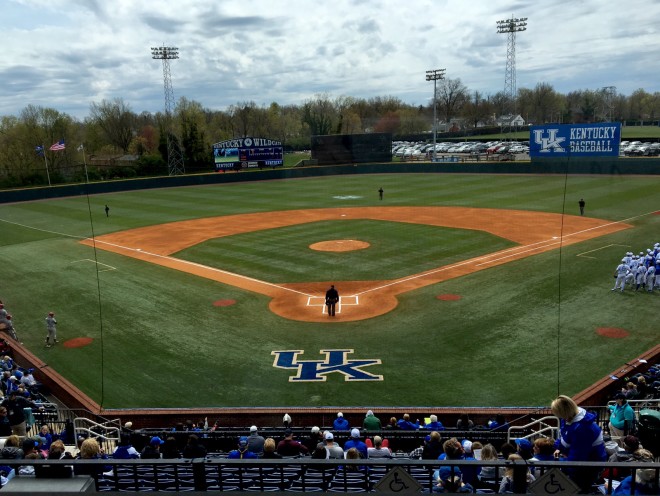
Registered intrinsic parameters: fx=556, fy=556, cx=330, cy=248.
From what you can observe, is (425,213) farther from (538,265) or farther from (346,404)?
(346,404)

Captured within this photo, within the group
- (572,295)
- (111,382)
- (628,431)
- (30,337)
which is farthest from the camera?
(572,295)

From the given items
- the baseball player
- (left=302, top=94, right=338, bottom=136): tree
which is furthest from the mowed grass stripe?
(left=302, top=94, right=338, bottom=136): tree

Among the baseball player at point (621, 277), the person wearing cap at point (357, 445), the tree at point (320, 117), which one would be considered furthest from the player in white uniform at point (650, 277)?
the tree at point (320, 117)

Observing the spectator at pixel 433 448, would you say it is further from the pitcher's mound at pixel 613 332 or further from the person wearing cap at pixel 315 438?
the pitcher's mound at pixel 613 332

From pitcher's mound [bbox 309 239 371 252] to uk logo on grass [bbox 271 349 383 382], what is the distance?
46.4 ft

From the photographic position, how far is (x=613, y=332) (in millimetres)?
18312

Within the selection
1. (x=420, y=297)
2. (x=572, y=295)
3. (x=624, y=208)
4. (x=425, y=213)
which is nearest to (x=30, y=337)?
(x=420, y=297)

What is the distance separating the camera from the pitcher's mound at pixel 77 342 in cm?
1947

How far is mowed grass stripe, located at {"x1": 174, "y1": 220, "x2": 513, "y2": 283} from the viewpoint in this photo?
88.9ft

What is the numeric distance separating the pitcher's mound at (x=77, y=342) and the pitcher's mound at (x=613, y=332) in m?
17.5

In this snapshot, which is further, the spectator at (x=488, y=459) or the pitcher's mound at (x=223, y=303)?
the pitcher's mound at (x=223, y=303)

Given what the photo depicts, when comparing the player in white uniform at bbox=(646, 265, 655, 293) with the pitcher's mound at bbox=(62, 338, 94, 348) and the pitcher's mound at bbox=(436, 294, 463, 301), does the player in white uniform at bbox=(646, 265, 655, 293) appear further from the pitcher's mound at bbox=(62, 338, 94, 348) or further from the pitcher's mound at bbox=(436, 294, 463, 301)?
the pitcher's mound at bbox=(62, 338, 94, 348)

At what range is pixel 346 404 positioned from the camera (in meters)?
14.6

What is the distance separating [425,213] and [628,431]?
3366cm
